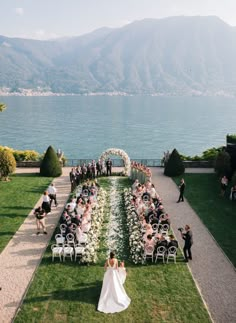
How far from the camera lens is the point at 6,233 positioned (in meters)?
19.3

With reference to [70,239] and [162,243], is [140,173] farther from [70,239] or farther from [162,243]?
[162,243]

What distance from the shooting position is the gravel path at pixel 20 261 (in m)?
13.1

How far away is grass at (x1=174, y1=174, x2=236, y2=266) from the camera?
61.9 feet

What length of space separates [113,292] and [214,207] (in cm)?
1265

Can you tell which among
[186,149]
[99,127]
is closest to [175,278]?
[186,149]

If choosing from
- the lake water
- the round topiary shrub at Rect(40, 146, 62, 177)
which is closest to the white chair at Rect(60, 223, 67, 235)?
the round topiary shrub at Rect(40, 146, 62, 177)

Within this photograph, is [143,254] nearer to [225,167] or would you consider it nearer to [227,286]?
[227,286]

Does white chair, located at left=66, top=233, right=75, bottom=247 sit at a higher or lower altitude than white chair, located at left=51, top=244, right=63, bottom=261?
higher

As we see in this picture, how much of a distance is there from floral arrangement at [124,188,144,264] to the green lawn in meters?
5.98

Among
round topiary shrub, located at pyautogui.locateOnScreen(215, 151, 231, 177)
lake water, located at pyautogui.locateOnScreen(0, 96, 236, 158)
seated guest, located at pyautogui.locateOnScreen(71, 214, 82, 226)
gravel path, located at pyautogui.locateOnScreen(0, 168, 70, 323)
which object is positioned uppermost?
round topiary shrub, located at pyautogui.locateOnScreen(215, 151, 231, 177)

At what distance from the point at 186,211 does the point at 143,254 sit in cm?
748

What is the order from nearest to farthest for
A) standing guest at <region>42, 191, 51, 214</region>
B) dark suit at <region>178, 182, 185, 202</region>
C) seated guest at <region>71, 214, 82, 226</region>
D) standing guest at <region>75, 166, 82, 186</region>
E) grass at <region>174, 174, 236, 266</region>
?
1. seated guest at <region>71, 214, 82, 226</region>
2. grass at <region>174, 174, 236, 266</region>
3. standing guest at <region>42, 191, 51, 214</region>
4. dark suit at <region>178, 182, 185, 202</region>
5. standing guest at <region>75, 166, 82, 186</region>

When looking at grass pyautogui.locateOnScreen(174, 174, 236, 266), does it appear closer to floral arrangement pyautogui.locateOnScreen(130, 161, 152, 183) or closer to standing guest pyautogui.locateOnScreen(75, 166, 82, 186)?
floral arrangement pyautogui.locateOnScreen(130, 161, 152, 183)

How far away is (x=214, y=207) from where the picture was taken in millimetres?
23719
